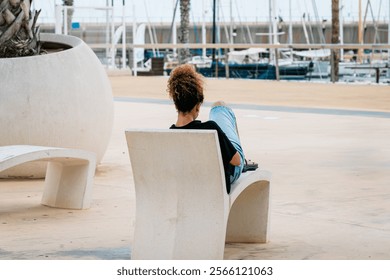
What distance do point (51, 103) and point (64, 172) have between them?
1.16 m

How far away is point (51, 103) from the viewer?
10.2 m

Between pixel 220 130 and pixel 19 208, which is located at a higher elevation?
pixel 220 130

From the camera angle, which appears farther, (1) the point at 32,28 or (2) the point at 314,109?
(2) the point at 314,109

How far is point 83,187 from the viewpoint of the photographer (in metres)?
8.88

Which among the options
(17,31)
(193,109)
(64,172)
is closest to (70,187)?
(64,172)

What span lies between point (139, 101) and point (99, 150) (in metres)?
10.9

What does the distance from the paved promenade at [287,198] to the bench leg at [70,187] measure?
116 millimetres

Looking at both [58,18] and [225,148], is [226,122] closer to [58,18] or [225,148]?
[225,148]

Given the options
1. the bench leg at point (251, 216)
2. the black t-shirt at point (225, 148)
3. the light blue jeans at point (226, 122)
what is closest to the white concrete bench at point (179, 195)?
the black t-shirt at point (225, 148)

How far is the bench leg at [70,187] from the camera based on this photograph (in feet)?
29.1

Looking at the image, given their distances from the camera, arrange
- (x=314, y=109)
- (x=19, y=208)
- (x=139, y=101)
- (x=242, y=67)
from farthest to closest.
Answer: (x=242, y=67) → (x=139, y=101) → (x=314, y=109) → (x=19, y=208)

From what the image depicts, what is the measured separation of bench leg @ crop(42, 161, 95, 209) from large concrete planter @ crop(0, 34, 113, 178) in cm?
95

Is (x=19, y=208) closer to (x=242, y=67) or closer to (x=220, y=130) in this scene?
(x=220, y=130)
